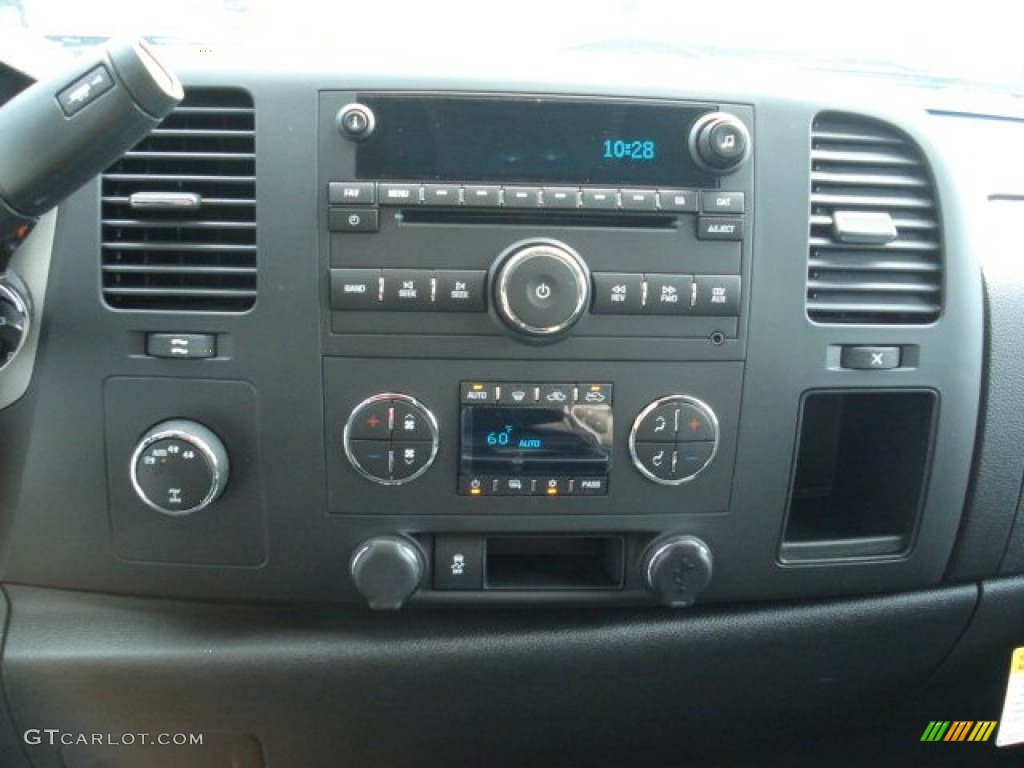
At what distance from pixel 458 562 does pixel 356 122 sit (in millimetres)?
588

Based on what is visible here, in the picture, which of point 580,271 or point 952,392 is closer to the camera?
point 580,271

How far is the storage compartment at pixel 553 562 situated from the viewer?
4.14 ft

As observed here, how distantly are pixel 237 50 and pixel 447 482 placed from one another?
24.1 inches

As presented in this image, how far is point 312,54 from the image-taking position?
1133 millimetres

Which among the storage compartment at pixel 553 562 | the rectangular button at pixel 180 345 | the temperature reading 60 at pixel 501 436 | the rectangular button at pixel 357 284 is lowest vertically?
the storage compartment at pixel 553 562

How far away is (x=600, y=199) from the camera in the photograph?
112 centimetres

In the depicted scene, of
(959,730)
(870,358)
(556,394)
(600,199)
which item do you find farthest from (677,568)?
(959,730)

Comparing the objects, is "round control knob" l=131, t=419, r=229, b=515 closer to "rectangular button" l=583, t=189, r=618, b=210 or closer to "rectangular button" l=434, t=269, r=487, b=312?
"rectangular button" l=434, t=269, r=487, b=312

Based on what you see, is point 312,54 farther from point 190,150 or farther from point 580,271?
point 580,271

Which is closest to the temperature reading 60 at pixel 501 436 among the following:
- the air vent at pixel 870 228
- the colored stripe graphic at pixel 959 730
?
the air vent at pixel 870 228

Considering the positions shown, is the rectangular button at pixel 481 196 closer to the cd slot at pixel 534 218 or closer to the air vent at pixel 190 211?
the cd slot at pixel 534 218

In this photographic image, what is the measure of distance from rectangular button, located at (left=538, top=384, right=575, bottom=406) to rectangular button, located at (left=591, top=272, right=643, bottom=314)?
11cm

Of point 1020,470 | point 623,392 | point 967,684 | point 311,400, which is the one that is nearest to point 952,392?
point 1020,470

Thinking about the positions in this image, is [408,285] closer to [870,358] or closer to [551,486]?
[551,486]
